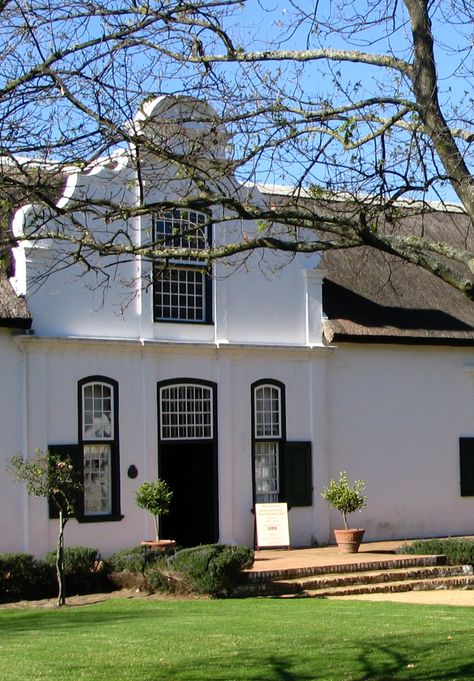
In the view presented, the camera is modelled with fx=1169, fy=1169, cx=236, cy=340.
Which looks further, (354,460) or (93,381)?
(354,460)

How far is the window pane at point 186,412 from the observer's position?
22.9 meters

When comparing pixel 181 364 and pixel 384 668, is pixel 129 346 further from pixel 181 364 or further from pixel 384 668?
pixel 384 668

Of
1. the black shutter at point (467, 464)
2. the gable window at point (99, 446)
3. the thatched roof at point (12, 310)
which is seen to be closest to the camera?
the thatched roof at point (12, 310)

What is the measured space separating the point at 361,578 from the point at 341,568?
464 millimetres

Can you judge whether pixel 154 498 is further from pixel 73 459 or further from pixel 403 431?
pixel 403 431

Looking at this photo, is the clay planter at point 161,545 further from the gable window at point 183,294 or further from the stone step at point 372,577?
the gable window at point 183,294

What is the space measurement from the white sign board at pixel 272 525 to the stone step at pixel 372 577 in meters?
2.88

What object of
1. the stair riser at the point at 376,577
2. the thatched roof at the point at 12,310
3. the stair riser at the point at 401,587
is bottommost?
the stair riser at the point at 401,587

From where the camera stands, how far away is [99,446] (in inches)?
866

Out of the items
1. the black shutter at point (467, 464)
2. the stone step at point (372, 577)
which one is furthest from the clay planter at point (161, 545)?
the black shutter at point (467, 464)

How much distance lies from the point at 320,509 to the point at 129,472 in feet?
14.6

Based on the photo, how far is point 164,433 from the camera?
74.9 ft

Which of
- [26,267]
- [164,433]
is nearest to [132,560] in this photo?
[164,433]

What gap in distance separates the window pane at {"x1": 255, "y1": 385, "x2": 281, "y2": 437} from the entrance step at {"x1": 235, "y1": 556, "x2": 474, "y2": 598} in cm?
441
